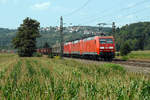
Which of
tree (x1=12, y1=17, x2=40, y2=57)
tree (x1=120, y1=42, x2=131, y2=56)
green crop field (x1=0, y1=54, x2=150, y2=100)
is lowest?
green crop field (x1=0, y1=54, x2=150, y2=100)

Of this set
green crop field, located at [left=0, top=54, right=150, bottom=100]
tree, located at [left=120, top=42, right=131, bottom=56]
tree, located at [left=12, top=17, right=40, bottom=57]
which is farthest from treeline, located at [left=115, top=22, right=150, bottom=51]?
green crop field, located at [left=0, top=54, right=150, bottom=100]

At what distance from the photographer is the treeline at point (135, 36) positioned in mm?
141375

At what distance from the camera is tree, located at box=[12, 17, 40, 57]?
236 feet

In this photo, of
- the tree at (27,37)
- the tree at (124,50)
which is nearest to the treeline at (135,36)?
the tree at (124,50)

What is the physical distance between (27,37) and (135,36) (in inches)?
3879

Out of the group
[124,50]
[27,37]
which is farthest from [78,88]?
[27,37]

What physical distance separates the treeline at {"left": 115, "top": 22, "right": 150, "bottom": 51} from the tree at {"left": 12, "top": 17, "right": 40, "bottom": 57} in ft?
234

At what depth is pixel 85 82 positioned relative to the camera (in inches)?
313

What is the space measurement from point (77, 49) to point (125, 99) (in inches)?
1639

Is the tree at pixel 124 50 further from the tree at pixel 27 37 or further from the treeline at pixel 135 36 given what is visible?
the treeline at pixel 135 36

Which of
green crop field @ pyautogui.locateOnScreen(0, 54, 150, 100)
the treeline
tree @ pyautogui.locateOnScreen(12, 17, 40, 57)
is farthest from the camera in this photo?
the treeline

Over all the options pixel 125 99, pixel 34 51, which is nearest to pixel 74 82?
pixel 125 99

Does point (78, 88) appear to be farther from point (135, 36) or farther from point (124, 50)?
point (135, 36)

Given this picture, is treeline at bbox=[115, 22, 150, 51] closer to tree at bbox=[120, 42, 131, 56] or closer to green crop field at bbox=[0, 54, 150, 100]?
tree at bbox=[120, 42, 131, 56]
